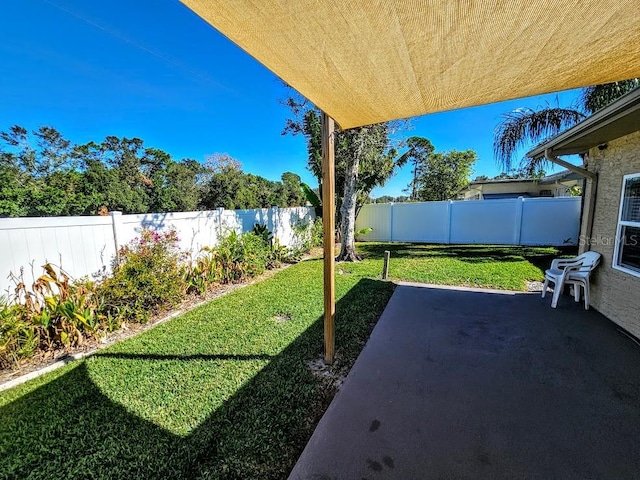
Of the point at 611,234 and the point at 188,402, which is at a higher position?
the point at 611,234

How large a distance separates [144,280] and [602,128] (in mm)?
7429

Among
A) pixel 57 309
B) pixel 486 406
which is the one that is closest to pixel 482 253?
pixel 486 406

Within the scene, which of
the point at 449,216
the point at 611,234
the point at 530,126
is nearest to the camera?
the point at 611,234

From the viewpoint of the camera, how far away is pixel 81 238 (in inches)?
Result: 180

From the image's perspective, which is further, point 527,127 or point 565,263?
point 527,127

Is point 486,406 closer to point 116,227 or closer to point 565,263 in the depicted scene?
point 565,263

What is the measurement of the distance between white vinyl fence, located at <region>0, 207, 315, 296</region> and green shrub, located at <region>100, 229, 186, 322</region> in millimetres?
260

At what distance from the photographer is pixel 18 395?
2998 mm

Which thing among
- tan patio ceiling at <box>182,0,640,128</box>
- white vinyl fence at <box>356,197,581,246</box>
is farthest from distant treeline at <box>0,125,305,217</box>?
tan patio ceiling at <box>182,0,640,128</box>

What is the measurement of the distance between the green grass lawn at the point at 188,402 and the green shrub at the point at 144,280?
56 centimetres

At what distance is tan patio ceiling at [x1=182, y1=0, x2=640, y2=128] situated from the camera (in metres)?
1.44

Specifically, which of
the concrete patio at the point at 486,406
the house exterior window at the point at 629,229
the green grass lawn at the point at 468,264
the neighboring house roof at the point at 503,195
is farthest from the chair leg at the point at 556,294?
the neighboring house roof at the point at 503,195

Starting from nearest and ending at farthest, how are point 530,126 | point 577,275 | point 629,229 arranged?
1. point 629,229
2. point 577,275
3. point 530,126

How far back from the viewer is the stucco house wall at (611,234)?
4223 millimetres
